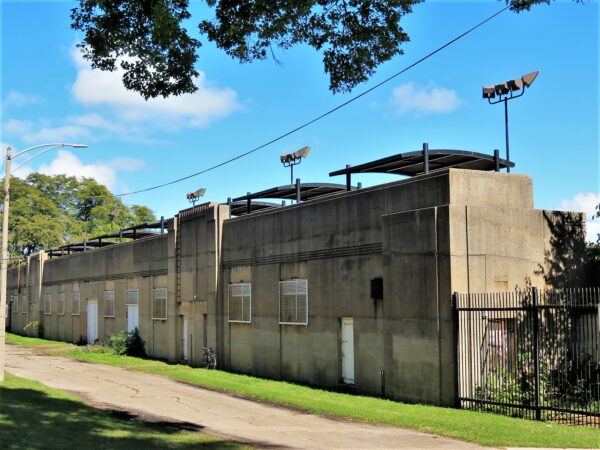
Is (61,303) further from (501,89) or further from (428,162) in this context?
(501,89)

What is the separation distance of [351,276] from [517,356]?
5.67 metres

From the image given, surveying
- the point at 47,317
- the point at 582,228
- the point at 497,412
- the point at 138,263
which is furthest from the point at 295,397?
the point at 47,317

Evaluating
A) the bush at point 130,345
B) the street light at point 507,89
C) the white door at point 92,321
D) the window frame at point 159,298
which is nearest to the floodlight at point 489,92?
the street light at point 507,89

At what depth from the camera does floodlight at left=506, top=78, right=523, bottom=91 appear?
63.8 feet

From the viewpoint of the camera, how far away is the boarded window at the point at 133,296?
35819mm

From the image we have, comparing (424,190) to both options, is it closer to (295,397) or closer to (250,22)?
(295,397)

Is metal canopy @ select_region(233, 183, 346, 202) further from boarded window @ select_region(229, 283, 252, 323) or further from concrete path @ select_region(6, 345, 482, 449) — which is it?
concrete path @ select_region(6, 345, 482, 449)

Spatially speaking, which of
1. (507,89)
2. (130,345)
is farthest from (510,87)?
(130,345)

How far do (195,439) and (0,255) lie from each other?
1126 cm

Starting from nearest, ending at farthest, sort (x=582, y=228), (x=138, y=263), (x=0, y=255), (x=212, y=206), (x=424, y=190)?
1. (x=424, y=190)
2. (x=582, y=228)
3. (x=0, y=255)
4. (x=212, y=206)
5. (x=138, y=263)

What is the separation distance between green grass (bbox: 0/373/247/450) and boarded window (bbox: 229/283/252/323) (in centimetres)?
895

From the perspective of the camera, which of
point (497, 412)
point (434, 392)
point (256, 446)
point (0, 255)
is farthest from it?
point (0, 255)

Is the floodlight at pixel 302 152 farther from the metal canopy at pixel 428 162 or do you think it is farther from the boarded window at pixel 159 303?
the boarded window at pixel 159 303

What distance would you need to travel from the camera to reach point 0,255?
69.7 feet
